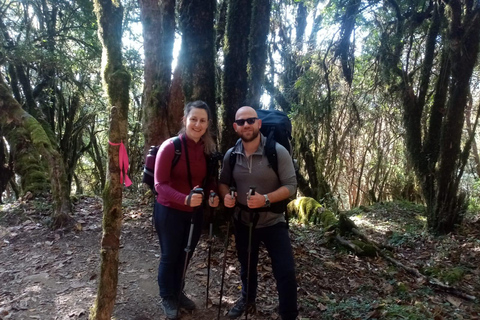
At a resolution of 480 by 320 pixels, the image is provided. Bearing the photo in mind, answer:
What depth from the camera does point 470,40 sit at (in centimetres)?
693

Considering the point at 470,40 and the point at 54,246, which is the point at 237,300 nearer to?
the point at 54,246

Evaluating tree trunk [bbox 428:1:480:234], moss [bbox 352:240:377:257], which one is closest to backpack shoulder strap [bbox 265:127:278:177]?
moss [bbox 352:240:377:257]

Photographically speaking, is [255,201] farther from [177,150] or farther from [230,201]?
[177,150]

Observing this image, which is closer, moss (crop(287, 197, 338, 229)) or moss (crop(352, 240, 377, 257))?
moss (crop(352, 240, 377, 257))

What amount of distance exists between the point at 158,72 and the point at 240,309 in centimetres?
453

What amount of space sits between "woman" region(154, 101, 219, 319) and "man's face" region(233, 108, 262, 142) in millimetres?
365

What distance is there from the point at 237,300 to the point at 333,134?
7.68 meters

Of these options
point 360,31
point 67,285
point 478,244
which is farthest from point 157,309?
point 360,31

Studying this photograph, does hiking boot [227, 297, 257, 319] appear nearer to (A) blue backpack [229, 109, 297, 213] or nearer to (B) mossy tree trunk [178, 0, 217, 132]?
(A) blue backpack [229, 109, 297, 213]

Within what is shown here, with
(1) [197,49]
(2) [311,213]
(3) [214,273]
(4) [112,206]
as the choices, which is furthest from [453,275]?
(1) [197,49]

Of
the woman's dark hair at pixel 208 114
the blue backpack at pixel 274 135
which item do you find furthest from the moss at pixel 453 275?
the woman's dark hair at pixel 208 114

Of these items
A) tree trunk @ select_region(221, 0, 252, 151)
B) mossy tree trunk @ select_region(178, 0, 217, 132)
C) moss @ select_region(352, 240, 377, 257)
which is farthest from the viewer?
moss @ select_region(352, 240, 377, 257)

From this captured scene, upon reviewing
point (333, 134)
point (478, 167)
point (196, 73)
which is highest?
point (196, 73)

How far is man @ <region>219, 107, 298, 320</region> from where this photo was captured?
3324 millimetres
